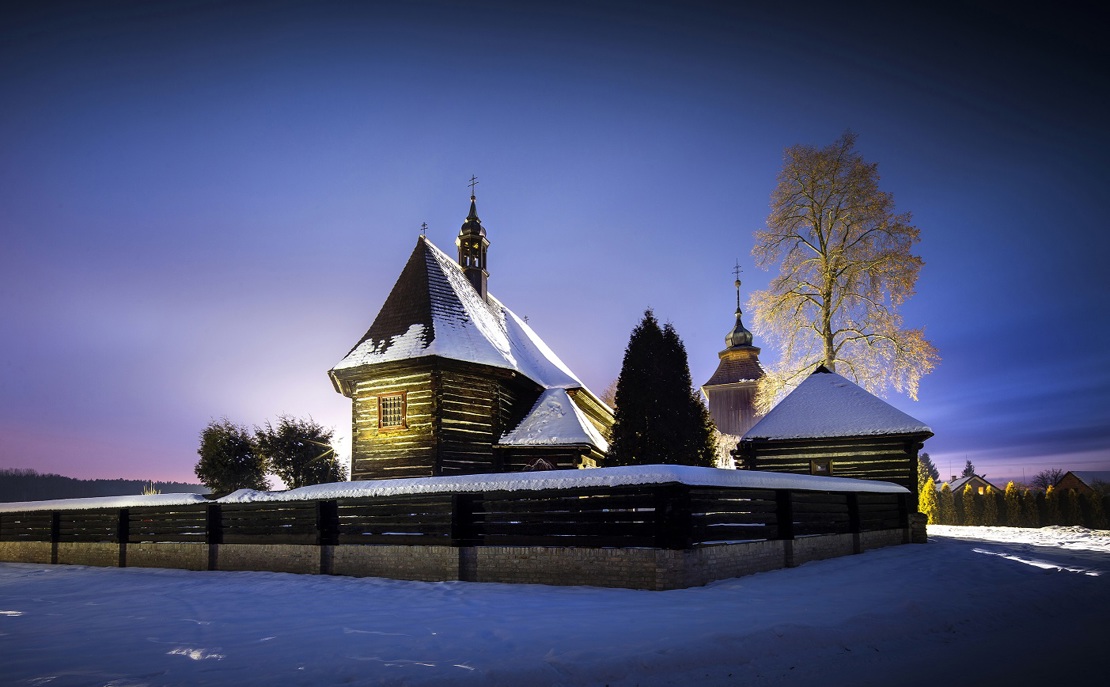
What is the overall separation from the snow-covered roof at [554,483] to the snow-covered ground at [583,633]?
165 cm

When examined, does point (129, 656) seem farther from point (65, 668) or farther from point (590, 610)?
point (590, 610)

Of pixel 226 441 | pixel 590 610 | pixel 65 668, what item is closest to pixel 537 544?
pixel 590 610

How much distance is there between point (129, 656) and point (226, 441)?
871 inches

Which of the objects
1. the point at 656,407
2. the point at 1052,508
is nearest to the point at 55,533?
the point at 656,407

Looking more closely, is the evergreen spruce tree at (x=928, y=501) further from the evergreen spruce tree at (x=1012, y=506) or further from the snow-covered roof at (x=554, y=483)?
the snow-covered roof at (x=554, y=483)

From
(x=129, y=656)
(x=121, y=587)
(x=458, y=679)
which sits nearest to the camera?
(x=458, y=679)

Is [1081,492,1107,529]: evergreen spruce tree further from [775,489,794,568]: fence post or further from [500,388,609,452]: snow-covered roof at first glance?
[775,489,794,568]: fence post

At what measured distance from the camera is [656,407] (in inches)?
691

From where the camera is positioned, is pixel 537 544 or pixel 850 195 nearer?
pixel 537 544

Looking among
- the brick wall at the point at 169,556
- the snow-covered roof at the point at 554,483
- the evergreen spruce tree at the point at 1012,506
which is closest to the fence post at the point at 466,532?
the snow-covered roof at the point at 554,483

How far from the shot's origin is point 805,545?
12.9 m

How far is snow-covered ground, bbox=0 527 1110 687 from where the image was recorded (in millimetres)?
5750

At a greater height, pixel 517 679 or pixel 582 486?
pixel 582 486

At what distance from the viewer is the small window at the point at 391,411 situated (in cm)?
2134
